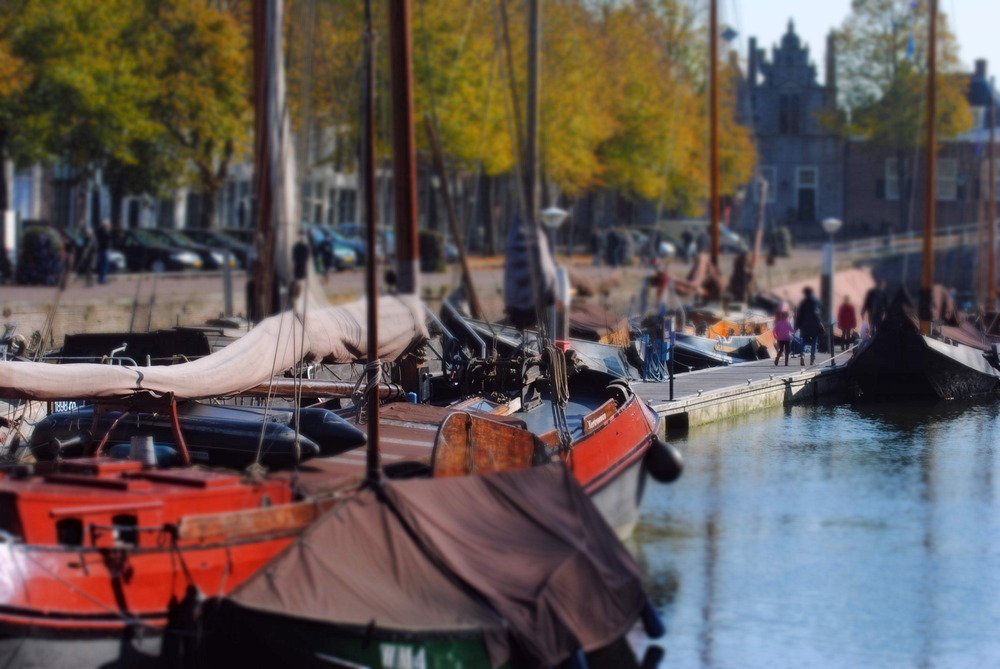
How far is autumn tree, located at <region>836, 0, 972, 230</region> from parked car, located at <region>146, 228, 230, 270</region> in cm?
3514

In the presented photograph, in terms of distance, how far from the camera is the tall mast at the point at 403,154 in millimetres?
14477

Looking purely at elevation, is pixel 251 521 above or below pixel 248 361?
below

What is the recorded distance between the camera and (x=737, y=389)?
21.4 metres

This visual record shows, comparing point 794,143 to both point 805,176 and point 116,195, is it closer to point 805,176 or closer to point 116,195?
point 805,176

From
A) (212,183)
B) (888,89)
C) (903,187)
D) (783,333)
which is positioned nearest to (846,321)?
(783,333)

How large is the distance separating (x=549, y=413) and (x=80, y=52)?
74.0ft

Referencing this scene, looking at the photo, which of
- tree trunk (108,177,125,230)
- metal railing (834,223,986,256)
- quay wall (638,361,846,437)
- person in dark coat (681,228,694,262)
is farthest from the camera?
metal railing (834,223,986,256)

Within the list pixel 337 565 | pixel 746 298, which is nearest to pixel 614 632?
pixel 337 565

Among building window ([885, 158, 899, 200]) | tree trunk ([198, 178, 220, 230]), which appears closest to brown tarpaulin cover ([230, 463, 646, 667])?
tree trunk ([198, 178, 220, 230])

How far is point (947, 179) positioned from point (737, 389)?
4895 centimetres

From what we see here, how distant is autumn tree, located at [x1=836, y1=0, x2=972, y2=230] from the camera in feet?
196

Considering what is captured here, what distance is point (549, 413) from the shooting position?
48.8ft

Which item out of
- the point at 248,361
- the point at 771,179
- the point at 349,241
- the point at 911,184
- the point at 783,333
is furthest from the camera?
the point at 771,179

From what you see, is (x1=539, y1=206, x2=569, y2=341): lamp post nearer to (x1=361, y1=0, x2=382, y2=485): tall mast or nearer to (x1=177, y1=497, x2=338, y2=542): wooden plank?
(x1=361, y1=0, x2=382, y2=485): tall mast
